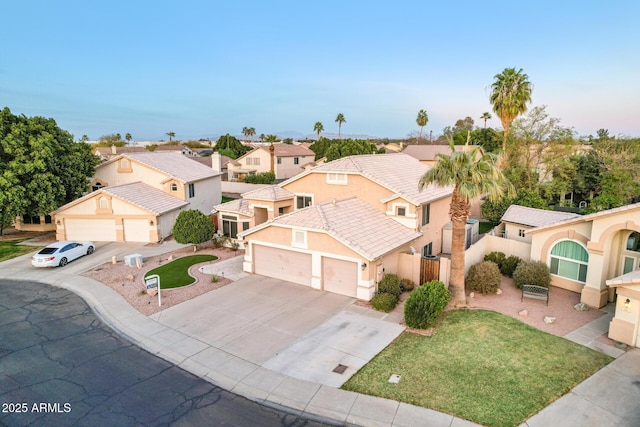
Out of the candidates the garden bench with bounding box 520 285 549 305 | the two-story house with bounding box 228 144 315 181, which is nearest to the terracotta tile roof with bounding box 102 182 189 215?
the garden bench with bounding box 520 285 549 305

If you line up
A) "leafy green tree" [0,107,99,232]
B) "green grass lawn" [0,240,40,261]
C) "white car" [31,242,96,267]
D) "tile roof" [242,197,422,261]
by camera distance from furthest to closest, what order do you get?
"leafy green tree" [0,107,99,232] → "green grass lawn" [0,240,40,261] → "white car" [31,242,96,267] → "tile roof" [242,197,422,261]

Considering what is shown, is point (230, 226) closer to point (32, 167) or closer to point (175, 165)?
point (175, 165)

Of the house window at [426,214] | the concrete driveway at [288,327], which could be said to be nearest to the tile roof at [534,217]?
the house window at [426,214]

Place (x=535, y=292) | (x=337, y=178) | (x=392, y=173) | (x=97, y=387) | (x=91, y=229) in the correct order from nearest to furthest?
(x=97, y=387)
(x=535, y=292)
(x=337, y=178)
(x=392, y=173)
(x=91, y=229)

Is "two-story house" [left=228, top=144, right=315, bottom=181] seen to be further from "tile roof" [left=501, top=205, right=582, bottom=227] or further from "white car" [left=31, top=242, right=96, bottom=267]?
"tile roof" [left=501, top=205, right=582, bottom=227]

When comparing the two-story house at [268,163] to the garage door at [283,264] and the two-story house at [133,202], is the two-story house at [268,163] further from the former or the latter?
the garage door at [283,264]

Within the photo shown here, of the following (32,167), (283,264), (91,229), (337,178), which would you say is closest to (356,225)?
(283,264)
